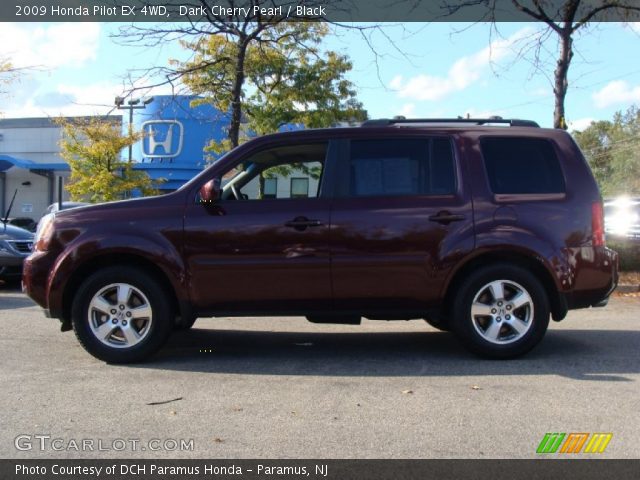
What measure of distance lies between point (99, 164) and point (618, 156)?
4539 centimetres

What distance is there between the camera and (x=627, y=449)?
3.79 meters

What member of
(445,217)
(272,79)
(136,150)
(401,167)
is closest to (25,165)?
(136,150)

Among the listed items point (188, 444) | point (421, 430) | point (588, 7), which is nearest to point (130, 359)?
point (188, 444)

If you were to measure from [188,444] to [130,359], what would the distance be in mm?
2026

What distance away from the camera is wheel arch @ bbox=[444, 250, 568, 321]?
5672 millimetres

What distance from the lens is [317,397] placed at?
478cm

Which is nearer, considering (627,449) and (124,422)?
(627,449)

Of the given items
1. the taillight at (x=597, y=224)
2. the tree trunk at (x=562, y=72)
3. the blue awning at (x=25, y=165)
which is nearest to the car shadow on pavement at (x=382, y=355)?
the taillight at (x=597, y=224)

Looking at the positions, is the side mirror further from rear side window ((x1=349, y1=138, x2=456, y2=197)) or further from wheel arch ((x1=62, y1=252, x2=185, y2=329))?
rear side window ((x1=349, y1=138, x2=456, y2=197))

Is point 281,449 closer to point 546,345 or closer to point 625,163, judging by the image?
point 546,345

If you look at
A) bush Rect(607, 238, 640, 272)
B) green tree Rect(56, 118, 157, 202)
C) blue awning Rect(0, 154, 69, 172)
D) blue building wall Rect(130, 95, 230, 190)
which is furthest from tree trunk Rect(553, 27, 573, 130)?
blue awning Rect(0, 154, 69, 172)

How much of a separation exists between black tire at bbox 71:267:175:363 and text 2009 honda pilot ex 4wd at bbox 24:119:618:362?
12 millimetres
